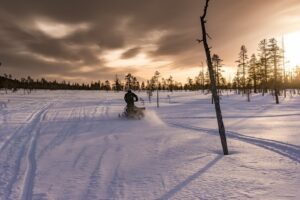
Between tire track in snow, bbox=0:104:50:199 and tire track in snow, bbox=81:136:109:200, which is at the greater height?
tire track in snow, bbox=0:104:50:199

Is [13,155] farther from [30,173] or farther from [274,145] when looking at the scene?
[274,145]

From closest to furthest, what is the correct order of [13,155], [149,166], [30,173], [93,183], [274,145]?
1. [93,183]
2. [30,173]
3. [149,166]
4. [13,155]
5. [274,145]

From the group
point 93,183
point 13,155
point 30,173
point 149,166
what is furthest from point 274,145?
point 13,155

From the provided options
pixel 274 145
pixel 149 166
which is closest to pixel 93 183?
pixel 149 166

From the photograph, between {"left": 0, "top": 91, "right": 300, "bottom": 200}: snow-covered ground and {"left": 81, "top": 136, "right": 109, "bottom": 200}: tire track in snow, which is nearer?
{"left": 81, "top": 136, "right": 109, "bottom": 200}: tire track in snow

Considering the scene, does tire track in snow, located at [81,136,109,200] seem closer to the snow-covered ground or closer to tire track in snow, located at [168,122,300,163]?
the snow-covered ground

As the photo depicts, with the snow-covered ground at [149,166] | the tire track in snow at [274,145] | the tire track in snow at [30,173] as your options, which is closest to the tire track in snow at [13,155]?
the snow-covered ground at [149,166]

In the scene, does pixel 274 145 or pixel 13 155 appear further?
pixel 274 145

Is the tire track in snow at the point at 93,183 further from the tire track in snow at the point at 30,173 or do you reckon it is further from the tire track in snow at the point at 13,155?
the tire track in snow at the point at 13,155

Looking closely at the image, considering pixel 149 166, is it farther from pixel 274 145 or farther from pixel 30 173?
pixel 274 145

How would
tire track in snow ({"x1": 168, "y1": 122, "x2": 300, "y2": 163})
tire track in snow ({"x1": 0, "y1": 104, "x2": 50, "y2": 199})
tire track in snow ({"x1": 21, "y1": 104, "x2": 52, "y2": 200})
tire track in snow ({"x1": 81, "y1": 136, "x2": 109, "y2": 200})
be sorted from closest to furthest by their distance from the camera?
1. tire track in snow ({"x1": 81, "y1": 136, "x2": 109, "y2": 200})
2. tire track in snow ({"x1": 21, "y1": 104, "x2": 52, "y2": 200})
3. tire track in snow ({"x1": 0, "y1": 104, "x2": 50, "y2": 199})
4. tire track in snow ({"x1": 168, "y1": 122, "x2": 300, "y2": 163})

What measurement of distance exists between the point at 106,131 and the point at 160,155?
21.5 ft

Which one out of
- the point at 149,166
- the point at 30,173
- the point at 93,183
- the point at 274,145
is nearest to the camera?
the point at 93,183

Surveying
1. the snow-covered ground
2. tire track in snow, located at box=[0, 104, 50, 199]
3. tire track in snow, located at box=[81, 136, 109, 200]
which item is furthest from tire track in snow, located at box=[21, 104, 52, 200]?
tire track in snow, located at box=[81, 136, 109, 200]
